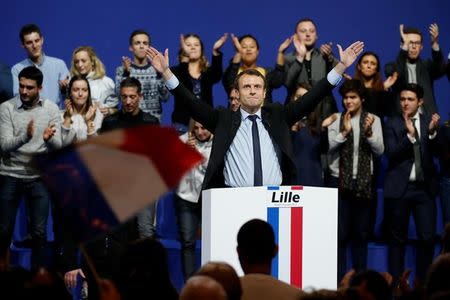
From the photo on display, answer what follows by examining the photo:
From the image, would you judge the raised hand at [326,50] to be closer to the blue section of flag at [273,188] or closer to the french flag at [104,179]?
the blue section of flag at [273,188]

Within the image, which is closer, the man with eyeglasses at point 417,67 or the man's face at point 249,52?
the man's face at point 249,52

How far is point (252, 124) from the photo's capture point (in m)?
7.83

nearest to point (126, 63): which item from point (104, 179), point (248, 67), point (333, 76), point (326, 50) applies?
point (248, 67)

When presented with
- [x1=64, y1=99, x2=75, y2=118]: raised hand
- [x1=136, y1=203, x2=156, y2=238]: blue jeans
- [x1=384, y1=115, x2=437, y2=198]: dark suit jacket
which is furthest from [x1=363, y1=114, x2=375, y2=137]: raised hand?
[x1=64, y1=99, x2=75, y2=118]: raised hand

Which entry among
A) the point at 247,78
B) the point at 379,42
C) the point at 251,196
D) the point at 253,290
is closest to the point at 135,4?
the point at 379,42

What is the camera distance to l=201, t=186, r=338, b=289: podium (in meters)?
7.03

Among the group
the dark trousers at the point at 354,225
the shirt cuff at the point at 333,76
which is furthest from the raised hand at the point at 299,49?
the shirt cuff at the point at 333,76

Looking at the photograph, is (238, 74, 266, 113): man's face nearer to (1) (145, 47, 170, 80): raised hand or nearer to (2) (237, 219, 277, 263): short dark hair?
(1) (145, 47, 170, 80): raised hand

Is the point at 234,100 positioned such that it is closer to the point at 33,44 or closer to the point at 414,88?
the point at 414,88

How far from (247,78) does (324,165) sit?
9.14ft

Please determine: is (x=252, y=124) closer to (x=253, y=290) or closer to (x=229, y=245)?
(x=229, y=245)

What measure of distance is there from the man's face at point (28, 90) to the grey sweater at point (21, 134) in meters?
0.09

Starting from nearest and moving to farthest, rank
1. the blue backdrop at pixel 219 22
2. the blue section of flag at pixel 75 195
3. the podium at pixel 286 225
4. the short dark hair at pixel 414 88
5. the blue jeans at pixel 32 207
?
the blue section of flag at pixel 75 195 → the podium at pixel 286 225 → the blue jeans at pixel 32 207 → the short dark hair at pixel 414 88 → the blue backdrop at pixel 219 22

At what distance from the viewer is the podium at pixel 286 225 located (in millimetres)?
7031
